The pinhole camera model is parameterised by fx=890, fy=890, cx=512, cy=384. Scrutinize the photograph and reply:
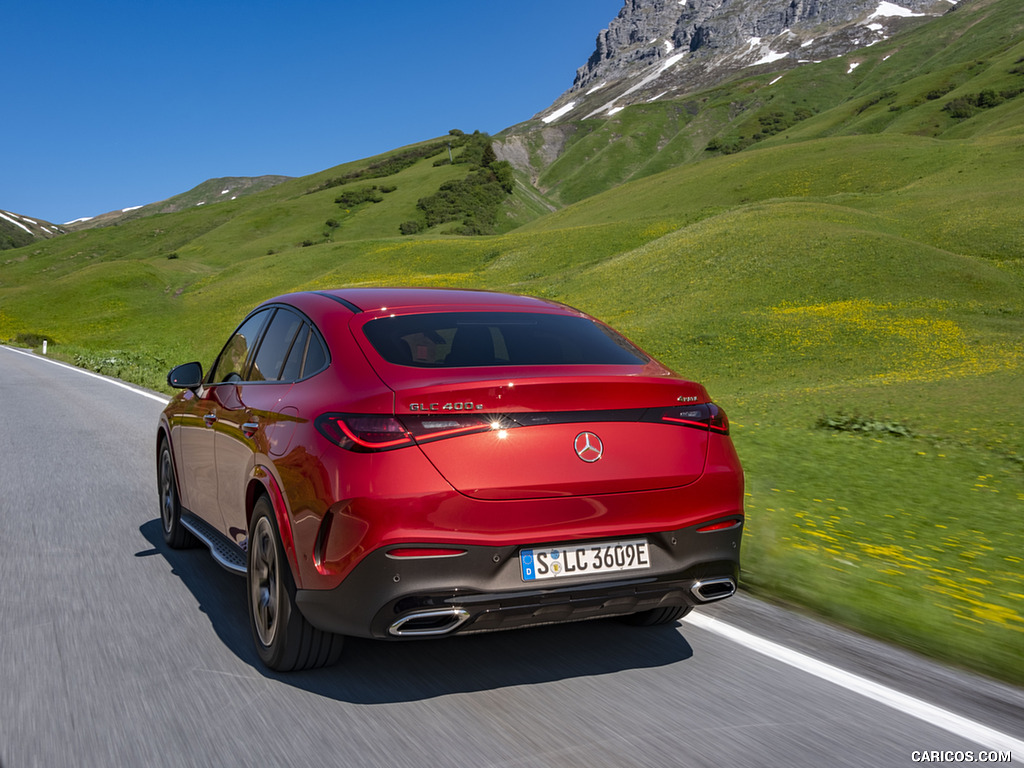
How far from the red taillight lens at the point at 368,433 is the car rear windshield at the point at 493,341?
37cm

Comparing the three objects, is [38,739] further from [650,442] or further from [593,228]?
[593,228]

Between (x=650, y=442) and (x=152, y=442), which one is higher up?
(x=650, y=442)

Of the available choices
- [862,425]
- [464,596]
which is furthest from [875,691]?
[862,425]

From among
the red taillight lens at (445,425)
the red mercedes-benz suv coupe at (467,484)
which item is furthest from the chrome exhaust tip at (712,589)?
the red taillight lens at (445,425)

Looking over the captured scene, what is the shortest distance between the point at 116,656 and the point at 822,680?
123 inches

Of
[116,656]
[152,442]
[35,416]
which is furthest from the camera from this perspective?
[35,416]

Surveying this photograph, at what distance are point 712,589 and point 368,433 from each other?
1.61 metres

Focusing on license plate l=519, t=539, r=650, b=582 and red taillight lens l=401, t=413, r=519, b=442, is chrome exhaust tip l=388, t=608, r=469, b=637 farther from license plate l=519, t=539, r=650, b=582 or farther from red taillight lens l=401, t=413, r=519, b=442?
red taillight lens l=401, t=413, r=519, b=442

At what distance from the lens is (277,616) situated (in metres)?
3.80

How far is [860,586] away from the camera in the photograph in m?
4.93

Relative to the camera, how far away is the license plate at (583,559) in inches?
134

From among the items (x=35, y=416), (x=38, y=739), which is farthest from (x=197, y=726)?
(x=35, y=416)

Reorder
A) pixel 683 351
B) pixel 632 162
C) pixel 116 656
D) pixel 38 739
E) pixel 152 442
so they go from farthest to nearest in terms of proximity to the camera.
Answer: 1. pixel 632 162
2. pixel 683 351
3. pixel 152 442
4. pixel 116 656
5. pixel 38 739

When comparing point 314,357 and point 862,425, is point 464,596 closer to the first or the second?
point 314,357
